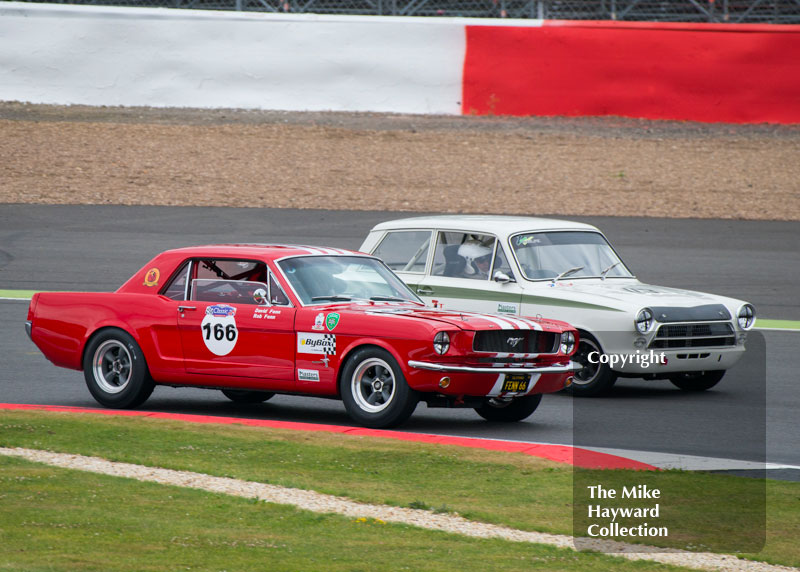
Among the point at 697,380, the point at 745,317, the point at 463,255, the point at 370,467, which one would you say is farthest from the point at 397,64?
the point at 370,467

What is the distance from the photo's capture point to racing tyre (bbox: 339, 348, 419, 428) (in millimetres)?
9367

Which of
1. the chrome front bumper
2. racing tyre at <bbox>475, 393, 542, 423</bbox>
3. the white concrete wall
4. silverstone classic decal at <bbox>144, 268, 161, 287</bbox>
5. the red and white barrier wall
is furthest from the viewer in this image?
the white concrete wall

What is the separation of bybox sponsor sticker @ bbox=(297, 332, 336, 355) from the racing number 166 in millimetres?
628

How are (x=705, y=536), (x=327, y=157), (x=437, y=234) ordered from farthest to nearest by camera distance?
(x=327, y=157) < (x=437, y=234) < (x=705, y=536)

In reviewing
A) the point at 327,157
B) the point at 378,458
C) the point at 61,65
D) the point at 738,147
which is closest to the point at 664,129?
the point at 738,147

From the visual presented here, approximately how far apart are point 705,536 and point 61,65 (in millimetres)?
24417

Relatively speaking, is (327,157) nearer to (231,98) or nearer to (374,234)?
(231,98)

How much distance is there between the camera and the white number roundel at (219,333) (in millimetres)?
10109

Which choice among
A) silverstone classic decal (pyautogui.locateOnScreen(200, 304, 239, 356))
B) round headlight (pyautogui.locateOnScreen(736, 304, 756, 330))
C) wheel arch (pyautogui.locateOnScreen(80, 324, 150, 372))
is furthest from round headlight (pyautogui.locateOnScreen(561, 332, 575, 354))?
wheel arch (pyautogui.locateOnScreen(80, 324, 150, 372))

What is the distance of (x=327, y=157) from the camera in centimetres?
2645

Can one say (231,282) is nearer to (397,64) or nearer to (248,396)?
(248,396)

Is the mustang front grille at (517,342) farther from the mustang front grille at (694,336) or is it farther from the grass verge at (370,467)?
the mustang front grille at (694,336)

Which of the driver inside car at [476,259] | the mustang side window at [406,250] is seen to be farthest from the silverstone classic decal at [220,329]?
the driver inside car at [476,259]

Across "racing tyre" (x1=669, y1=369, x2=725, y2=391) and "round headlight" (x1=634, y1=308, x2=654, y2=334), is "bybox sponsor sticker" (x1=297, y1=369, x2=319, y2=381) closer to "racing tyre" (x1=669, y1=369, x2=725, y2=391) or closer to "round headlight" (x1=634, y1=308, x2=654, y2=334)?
"round headlight" (x1=634, y1=308, x2=654, y2=334)
